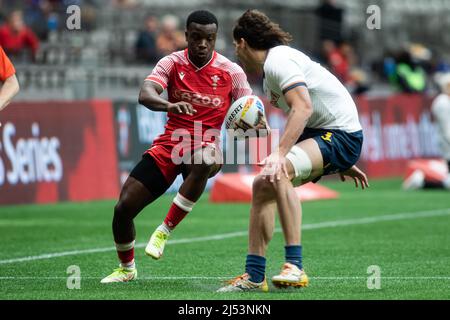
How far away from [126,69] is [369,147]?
560cm

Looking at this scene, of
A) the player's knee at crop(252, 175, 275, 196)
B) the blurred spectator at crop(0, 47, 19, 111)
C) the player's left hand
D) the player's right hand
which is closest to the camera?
the player's left hand

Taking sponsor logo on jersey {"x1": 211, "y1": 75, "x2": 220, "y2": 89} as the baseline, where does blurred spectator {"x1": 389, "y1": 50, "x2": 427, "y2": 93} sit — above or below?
below

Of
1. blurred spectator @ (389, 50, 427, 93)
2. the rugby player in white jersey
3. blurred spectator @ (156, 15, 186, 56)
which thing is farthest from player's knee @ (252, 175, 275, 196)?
blurred spectator @ (389, 50, 427, 93)

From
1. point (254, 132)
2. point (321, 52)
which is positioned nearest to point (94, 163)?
point (254, 132)

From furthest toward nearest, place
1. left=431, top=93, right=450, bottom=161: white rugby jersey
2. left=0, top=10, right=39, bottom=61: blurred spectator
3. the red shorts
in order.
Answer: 1. left=0, top=10, right=39, bottom=61: blurred spectator
2. left=431, top=93, right=450, bottom=161: white rugby jersey
3. the red shorts

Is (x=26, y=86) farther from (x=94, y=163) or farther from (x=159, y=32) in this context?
(x=159, y=32)

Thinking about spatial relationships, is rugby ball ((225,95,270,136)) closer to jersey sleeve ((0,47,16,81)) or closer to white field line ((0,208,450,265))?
jersey sleeve ((0,47,16,81))

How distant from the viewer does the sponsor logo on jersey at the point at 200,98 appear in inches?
405

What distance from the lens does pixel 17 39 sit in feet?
73.8

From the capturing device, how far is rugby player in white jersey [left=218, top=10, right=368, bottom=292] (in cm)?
881

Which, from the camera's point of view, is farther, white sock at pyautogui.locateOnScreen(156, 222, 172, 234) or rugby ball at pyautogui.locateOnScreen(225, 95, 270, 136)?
white sock at pyautogui.locateOnScreen(156, 222, 172, 234)

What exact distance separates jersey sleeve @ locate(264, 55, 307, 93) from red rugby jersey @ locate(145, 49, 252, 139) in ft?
4.45

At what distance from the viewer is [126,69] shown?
24.5 meters

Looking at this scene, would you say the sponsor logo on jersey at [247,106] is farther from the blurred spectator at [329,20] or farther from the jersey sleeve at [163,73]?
the blurred spectator at [329,20]
